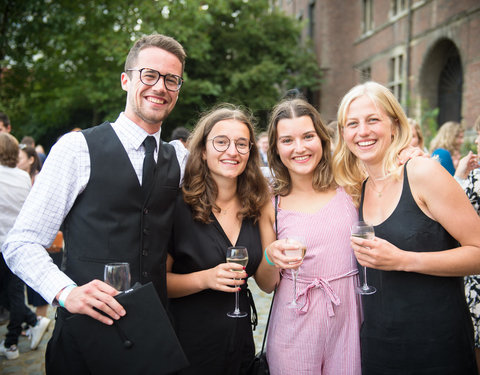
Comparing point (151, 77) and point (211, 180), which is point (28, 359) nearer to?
point (211, 180)

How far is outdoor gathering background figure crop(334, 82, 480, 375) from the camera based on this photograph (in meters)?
2.19

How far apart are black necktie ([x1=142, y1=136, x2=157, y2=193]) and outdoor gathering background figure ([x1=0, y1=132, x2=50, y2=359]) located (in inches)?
126

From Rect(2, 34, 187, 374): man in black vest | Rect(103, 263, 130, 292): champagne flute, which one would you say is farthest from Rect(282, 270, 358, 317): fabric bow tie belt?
Rect(103, 263, 130, 292): champagne flute

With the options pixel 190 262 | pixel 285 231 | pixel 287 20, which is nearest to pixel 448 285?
pixel 285 231

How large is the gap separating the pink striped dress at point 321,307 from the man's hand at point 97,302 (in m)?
1.09

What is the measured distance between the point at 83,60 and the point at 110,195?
1374 cm

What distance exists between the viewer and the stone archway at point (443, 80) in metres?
14.8

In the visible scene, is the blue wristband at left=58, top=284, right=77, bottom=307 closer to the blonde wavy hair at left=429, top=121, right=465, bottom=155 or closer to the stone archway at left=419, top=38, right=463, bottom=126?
the blonde wavy hair at left=429, top=121, right=465, bottom=155

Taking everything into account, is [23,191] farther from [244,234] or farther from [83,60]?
[83,60]

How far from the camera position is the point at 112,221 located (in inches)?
86.4

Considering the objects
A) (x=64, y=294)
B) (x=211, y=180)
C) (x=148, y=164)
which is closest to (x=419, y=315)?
(x=211, y=180)

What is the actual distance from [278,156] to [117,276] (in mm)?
1512

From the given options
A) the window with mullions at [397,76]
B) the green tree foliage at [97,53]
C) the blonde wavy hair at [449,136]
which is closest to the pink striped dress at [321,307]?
the blonde wavy hair at [449,136]

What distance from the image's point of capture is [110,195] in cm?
221
